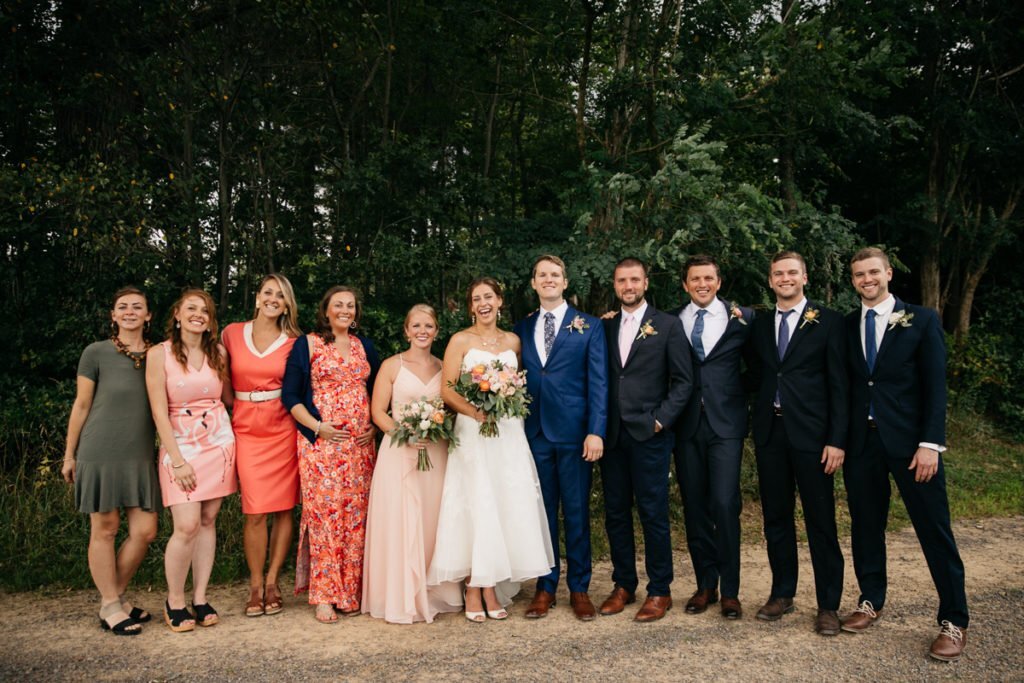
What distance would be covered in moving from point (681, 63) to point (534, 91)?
1.92 m

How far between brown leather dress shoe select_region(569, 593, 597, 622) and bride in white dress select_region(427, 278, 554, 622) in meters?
0.26

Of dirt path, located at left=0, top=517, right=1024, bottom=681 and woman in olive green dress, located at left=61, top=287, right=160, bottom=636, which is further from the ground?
woman in olive green dress, located at left=61, top=287, right=160, bottom=636

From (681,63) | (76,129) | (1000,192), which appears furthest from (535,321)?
(1000,192)

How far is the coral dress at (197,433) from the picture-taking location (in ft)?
14.4

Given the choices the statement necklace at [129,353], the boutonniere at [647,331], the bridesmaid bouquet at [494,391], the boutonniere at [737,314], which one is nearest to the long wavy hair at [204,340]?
the statement necklace at [129,353]

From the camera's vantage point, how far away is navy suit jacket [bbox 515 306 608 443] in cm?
465

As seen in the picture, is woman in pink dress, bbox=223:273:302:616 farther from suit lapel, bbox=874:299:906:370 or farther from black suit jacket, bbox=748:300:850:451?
suit lapel, bbox=874:299:906:370

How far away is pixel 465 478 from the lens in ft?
15.3

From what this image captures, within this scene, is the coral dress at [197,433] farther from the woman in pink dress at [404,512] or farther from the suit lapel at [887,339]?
the suit lapel at [887,339]

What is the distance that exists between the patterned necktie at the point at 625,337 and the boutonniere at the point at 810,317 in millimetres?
1048

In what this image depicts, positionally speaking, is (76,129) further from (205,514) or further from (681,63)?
(681,63)

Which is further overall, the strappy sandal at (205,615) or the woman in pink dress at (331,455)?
the woman in pink dress at (331,455)

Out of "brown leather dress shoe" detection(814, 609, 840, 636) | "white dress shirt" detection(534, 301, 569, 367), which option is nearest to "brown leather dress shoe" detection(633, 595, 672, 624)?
"brown leather dress shoe" detection(814, 609, 840, 636)

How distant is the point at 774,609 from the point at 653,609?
0.77 metres
